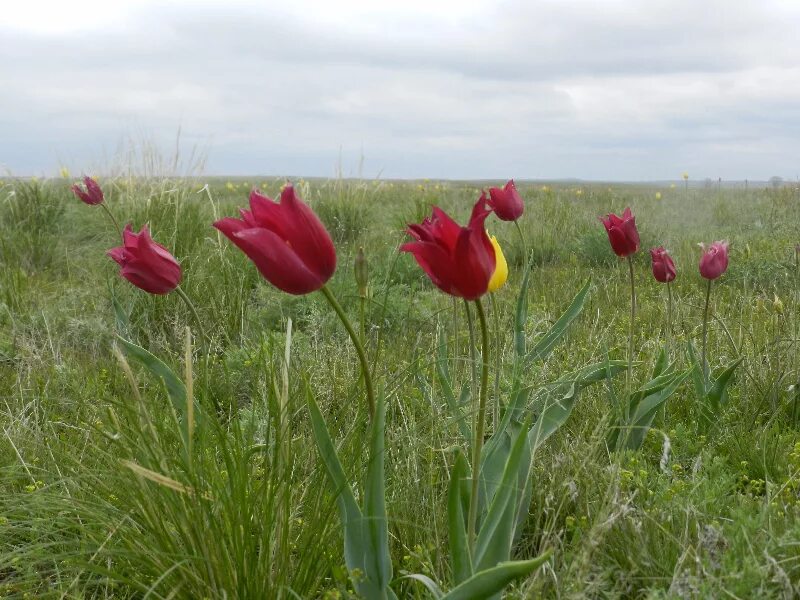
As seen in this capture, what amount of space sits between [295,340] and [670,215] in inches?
267

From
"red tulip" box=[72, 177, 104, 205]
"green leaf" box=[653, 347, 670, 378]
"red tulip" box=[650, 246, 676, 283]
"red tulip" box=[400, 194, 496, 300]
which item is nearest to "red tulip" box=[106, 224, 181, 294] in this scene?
"red tulip" box=[400, 194, 496, 300]

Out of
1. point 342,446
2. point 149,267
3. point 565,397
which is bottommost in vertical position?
point 342,446

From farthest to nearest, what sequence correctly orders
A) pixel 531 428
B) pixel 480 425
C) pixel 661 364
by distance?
pixel 661 364, pixel 531 428, pixel 480 425

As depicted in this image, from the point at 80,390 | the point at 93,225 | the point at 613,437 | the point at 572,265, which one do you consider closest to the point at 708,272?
the point at 613,437

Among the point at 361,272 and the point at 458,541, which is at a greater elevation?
the point at 361,272

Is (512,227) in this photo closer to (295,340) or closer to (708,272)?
(295,340)

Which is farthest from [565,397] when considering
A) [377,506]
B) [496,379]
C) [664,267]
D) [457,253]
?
[457,253]

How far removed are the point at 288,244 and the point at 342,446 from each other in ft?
2.63

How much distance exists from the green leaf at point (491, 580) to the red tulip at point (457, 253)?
1.27 feet

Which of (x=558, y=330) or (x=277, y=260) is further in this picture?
(x=558, y=330)

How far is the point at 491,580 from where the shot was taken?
112 centimetres

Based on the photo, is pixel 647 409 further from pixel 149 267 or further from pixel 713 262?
pixel 149 267

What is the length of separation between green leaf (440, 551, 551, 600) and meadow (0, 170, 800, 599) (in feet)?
0.29

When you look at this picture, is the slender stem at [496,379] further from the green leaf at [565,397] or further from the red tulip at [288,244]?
the red tulip at [288,244]
